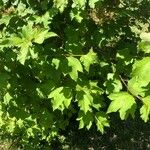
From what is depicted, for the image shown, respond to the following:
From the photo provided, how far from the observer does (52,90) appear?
3.85m

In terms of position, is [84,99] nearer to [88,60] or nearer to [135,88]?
[88,60]

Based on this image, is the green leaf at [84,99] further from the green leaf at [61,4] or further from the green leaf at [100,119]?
the green leaf at [61,4]

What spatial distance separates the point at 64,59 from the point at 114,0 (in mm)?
1349

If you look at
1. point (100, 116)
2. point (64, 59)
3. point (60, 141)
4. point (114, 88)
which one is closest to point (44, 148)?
point (60, 141)

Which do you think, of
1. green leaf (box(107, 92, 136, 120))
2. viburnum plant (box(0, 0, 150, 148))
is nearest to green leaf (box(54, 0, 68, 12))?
viburnum plant (box(0, 0, 150, 148))

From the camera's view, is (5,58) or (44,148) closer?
(5,58)

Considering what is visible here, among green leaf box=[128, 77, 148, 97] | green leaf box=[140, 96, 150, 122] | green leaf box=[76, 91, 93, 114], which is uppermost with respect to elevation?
green leaf box=[128, 77, 148, 97]

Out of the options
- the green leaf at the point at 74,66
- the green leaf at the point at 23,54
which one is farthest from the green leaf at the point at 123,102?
the green leaf at the point at 23,54

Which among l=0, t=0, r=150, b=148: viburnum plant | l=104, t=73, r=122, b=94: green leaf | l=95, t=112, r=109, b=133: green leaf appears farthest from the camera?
l=95, t=112, r=109, b=133: green leaf

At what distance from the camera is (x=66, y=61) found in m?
3.39

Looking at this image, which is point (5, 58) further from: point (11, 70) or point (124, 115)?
point (124, 115)

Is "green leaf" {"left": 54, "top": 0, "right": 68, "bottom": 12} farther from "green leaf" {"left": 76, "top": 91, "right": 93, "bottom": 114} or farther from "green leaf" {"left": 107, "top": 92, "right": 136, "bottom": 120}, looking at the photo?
"green leaf" {"left": 107, "top": 92, "right": 136, "bottom": 120}

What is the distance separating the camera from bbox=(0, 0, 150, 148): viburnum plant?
128 inches

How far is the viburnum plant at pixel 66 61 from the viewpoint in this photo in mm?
3250
